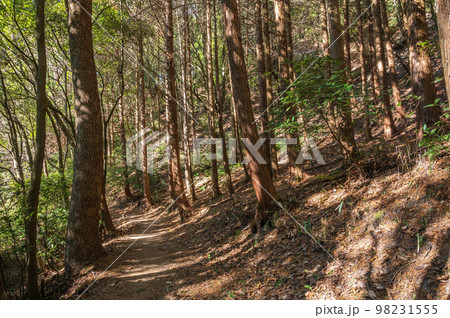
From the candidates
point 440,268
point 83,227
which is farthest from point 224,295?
point 83,227

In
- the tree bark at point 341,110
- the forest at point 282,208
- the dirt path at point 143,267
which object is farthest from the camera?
the tree bark at point 341,110

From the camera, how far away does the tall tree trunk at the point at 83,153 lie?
556 cm

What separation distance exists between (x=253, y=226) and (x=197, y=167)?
43.0 ft

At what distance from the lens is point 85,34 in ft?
19.0

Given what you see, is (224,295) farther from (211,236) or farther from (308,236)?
(211,236)

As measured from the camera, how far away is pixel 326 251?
3.83 m

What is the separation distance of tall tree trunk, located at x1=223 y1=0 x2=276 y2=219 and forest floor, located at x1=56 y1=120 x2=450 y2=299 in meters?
0.51

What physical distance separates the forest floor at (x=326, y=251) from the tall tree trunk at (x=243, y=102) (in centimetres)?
51

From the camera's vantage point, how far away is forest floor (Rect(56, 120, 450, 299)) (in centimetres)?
293

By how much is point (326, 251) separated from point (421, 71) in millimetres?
4085

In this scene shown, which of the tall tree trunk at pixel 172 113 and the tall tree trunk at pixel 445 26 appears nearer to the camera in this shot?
the tall tree trunk at pixel 445 26

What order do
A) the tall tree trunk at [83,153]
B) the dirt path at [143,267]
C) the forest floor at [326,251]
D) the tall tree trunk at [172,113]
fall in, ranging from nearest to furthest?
1. the forest floor at [326,251]
2. the dirt path at [143,267]
3. the tall tree trunk at [83,153]
4. the tall tree trunk at [172,113]

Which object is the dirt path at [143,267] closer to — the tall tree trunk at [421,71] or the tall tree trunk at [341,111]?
the tall tree trunk at [341,111]

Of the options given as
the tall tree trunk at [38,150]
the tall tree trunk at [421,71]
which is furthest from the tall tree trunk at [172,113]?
the tall tree trunk at [421,71]
